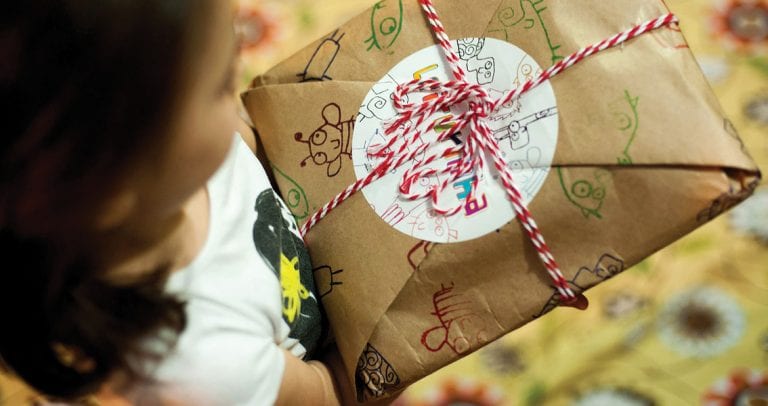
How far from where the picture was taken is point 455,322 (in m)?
0.51

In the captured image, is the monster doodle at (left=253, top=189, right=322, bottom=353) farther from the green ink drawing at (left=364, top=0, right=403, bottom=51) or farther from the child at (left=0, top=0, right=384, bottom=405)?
the green ink drawing at (left=364, top=0, right=403, bottom=51)

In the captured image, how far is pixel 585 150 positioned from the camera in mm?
475

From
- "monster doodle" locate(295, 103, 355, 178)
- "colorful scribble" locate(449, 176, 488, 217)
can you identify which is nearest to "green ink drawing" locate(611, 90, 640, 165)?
"colorful scribble" locate(449, 176, 488, 217)

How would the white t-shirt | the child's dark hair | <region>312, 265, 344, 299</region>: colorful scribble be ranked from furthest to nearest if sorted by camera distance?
1. <region>312, 265, 344, 299</region>: colorful scribble
2. the white t-shirt
3. the child's dark hair

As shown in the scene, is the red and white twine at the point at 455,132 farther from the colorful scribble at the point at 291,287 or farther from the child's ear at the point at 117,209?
the child's ear at the point at 117,209

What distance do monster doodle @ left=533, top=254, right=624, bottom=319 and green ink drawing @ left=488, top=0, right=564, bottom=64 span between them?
16 cm

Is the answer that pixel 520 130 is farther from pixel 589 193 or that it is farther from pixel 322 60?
pixel 322 60

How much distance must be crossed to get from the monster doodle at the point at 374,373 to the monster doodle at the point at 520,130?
7.8 inches

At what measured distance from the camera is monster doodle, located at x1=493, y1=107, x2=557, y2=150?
49cm

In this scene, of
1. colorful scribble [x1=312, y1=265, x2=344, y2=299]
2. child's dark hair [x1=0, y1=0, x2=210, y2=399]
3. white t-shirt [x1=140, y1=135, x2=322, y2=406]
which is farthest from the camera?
colorful scribble [x1=312, y1=265, x2=344, y2=299]

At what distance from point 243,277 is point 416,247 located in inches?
5.3

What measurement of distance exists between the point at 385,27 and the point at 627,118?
0.72 feet

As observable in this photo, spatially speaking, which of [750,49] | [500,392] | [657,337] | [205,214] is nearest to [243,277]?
[205,214]

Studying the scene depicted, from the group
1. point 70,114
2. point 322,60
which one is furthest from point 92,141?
point 322,60
